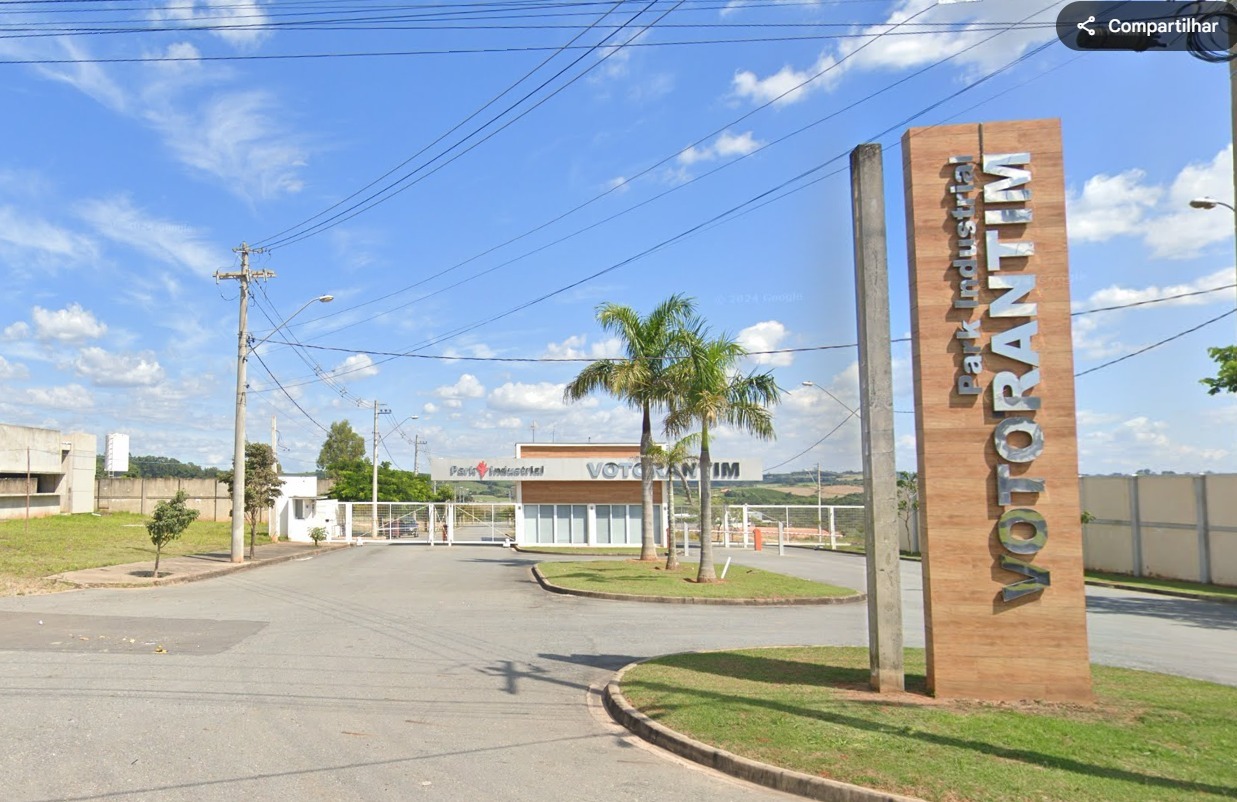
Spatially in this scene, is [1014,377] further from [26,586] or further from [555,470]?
[555,470]

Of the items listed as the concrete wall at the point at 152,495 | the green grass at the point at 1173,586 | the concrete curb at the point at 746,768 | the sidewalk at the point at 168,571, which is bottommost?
the green grass at the point at 1173,586

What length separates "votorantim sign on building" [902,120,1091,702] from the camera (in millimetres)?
8727

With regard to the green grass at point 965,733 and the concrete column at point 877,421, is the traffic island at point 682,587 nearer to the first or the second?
the green grass at point 965,733

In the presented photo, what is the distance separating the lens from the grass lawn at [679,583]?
64.0ft

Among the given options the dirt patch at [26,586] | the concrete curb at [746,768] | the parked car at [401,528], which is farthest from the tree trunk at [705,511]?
the parked car at [401,528]

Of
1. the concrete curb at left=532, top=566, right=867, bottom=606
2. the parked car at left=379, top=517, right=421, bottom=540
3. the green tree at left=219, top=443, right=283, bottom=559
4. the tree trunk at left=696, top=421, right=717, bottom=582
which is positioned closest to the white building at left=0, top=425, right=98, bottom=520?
the parked car at left=379, top=517, right=421, bottom=540

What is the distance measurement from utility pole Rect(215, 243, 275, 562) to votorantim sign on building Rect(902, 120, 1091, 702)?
24.3 m

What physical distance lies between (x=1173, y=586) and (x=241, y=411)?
92.4 ft

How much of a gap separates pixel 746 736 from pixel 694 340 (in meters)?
16.6

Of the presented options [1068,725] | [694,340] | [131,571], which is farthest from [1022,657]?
[131,571]

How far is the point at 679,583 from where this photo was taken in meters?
21.4

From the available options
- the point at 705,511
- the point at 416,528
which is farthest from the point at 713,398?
the point at 416,528

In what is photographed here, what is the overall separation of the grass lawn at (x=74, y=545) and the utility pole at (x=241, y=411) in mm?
2492

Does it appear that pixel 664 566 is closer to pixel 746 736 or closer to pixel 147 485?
pixel 746 736
